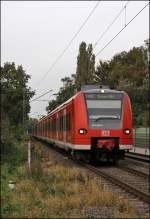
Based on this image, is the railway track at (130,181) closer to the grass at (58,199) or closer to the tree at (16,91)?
the grass at (58,199)

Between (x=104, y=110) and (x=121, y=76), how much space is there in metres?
43.0

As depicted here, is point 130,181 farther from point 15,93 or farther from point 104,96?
point 15,93

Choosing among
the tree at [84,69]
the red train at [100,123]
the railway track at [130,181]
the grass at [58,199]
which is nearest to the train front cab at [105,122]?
the red train at [100,123]

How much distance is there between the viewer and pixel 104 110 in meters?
23.7

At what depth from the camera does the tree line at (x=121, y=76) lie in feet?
164

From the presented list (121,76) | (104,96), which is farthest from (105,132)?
(121,76)

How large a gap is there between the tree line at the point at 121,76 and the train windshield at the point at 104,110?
14274 millimetres

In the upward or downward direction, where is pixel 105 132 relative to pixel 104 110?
downward

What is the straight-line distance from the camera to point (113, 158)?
81.6 feet

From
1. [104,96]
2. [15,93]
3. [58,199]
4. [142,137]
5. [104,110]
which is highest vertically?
[15,93]

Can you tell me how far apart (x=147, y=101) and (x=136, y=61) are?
18387 mm

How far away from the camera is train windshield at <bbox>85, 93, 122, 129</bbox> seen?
2345 cm

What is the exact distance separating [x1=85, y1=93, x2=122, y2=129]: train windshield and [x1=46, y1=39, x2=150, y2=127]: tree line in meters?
14.3

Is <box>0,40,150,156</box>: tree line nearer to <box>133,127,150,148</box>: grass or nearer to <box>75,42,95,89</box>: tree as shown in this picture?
<box>75,42,95,89</box>: tree
